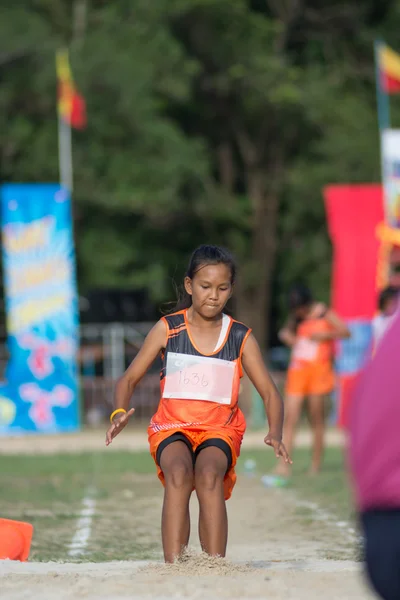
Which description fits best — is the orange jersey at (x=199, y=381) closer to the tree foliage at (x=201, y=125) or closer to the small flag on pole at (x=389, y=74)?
the small flag on pole at (x=389, y=74)

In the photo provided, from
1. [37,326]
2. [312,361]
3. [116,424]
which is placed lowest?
[37,326]

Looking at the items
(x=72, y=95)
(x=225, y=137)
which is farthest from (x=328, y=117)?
(x=72, y=95)

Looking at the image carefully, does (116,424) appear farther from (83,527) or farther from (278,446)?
(83,527)

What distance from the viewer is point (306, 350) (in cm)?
1186

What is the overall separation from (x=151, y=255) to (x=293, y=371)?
55.6 ft

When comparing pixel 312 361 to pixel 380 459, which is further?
pixel 312 361

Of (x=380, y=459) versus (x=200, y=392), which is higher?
(x=380, y=459)

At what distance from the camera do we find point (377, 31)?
3061 centimetres

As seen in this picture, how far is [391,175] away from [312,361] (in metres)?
9.37

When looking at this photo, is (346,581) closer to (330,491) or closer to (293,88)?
(330,491)

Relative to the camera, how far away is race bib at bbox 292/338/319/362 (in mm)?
11844

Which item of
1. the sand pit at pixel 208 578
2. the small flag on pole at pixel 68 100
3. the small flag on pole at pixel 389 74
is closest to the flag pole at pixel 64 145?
the small flag on pole at pixel 68 100

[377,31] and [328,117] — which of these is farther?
[377,31]

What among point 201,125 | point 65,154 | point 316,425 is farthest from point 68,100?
point 316,425
